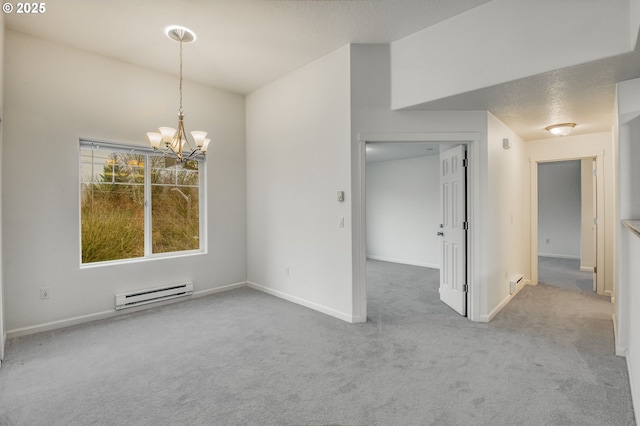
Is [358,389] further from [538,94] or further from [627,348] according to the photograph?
[538,94]

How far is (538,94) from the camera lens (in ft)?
10.2

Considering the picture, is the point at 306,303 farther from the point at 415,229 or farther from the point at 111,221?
the point at 415,229

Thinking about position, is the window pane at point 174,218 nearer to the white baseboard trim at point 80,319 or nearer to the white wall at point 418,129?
the white baseboard trim at point 80,319

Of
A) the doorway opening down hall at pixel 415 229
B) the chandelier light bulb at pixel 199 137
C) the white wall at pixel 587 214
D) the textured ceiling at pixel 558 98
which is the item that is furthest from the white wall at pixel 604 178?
the chandelier light bulb at pixel 199 137

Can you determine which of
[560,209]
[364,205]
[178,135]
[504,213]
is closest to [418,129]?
[364,205]

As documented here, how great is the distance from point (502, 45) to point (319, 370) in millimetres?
3166

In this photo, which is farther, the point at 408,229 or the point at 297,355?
the point at 408,229

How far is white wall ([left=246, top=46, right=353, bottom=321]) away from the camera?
3.77 meters

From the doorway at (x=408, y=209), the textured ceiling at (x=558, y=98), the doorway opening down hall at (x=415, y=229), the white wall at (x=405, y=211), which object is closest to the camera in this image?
the textured ceiling at (x=558, y=98)

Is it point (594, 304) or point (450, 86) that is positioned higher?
point (450, 86)

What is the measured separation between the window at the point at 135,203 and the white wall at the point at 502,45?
318 cm

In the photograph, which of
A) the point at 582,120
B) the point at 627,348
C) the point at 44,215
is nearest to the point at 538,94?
the point at 582,120

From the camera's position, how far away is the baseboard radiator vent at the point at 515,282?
447 cm

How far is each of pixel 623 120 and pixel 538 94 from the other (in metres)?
0.72
